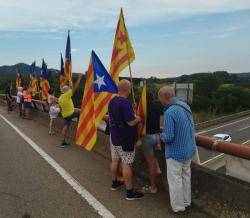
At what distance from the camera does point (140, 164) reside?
7977mm

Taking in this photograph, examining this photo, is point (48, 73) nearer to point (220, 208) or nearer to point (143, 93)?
point (143, 93)

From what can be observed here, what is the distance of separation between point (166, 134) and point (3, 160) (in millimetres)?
5322

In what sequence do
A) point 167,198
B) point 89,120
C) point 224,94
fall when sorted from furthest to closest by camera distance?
point 224,94
point 89,120
point 167,198

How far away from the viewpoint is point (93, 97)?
25.5 feet

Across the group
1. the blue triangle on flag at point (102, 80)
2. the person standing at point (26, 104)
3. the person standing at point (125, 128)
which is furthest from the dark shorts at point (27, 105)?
the person standing at point (125, 128)

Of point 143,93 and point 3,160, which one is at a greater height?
point 143,93

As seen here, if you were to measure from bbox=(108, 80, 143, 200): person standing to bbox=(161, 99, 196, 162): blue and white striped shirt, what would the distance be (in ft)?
2.53

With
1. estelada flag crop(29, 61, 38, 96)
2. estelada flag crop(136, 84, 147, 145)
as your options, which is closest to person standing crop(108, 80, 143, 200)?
estelada flag crop(136, 84, 147, 145)

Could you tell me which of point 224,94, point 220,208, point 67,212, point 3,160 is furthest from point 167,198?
point 224,94

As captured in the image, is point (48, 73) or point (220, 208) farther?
point (48, 73)

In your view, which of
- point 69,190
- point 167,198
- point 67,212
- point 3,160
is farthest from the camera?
point 3,160

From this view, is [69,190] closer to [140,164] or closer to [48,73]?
[140,164]

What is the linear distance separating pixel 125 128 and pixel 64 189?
1597mm

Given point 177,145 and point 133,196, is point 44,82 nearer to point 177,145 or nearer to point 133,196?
point 133,196
